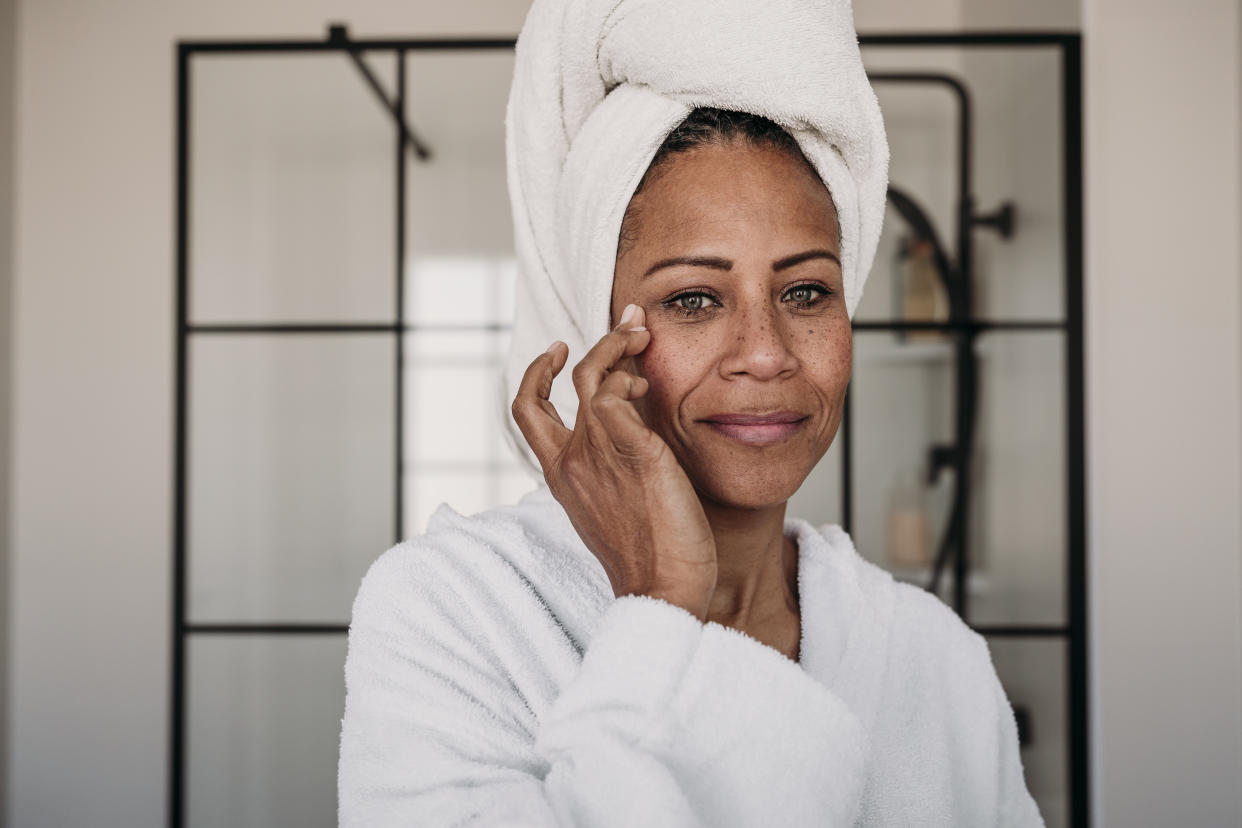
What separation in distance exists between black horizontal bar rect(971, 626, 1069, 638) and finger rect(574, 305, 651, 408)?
115 centimetres

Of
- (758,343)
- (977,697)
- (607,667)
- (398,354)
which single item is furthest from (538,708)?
(398,354)

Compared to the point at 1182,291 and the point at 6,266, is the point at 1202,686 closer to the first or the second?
the point at 1182,291

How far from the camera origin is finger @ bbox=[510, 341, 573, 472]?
62cm

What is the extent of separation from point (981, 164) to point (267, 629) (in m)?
1.66

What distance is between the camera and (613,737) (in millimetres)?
507

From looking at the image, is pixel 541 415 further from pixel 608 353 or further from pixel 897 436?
pixel 897 436

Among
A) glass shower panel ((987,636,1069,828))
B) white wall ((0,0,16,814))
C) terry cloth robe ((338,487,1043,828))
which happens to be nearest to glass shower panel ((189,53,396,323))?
white wall ((0,0,16,814))

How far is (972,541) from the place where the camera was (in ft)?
5.76

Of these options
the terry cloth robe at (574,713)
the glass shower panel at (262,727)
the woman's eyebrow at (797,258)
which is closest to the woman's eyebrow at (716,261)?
the woman's eyebrow at (797,258)

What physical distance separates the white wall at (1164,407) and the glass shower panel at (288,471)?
129 cm

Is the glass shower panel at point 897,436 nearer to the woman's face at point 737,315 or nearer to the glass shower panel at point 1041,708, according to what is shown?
the glass shower panel at point 1041,708

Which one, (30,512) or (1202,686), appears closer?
(1202,686)

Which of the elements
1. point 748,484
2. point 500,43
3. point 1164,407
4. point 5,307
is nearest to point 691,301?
point 748,484

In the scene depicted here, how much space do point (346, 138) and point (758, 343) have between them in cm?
130
